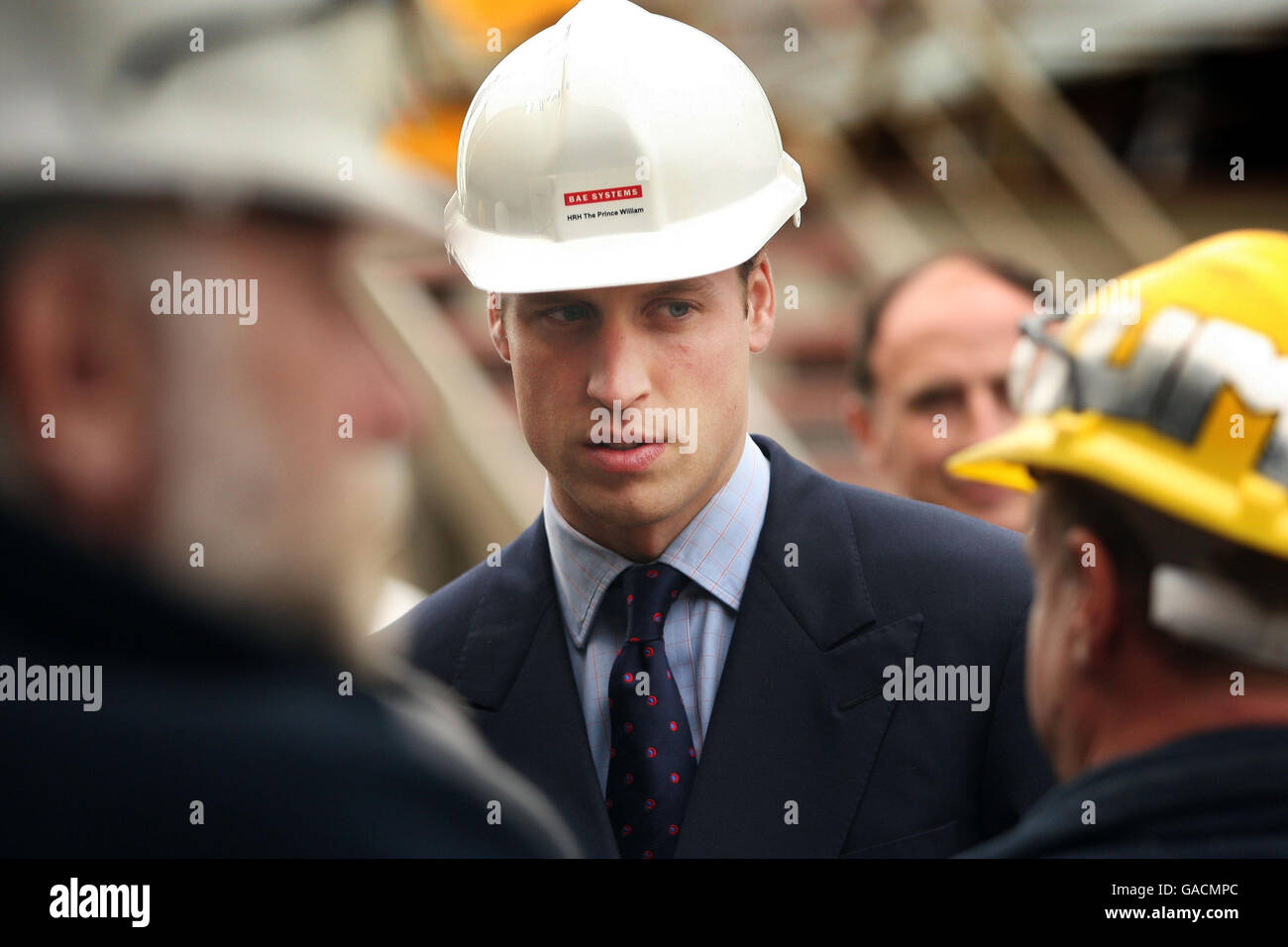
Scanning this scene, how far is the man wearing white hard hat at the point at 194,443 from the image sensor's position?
1.67m

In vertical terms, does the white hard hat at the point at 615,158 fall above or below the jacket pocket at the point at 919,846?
above

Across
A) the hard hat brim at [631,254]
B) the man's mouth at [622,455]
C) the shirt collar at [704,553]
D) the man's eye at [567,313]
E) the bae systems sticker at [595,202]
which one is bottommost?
the shirt collar at [704,553]

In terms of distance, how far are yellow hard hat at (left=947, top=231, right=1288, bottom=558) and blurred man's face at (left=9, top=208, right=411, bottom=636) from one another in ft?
4.09

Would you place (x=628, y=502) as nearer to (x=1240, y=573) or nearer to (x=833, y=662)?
(x=833, y=662)

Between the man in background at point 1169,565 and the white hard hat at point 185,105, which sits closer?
the white hard hat at point 185,105

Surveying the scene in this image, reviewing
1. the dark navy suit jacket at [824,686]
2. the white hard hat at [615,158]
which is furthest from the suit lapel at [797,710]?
the white hard hat at [615,158]

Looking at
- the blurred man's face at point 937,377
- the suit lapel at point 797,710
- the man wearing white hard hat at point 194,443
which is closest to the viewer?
the man wearing white hard hat at point 194,443

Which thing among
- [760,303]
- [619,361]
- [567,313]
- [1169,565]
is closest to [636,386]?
[619,361]

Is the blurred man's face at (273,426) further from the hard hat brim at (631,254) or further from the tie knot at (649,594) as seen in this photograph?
the tie knot at (649,594)

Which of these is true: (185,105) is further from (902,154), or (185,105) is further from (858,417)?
(858,417)

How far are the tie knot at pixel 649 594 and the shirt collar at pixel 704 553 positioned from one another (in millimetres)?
20

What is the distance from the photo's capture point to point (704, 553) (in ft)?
8.41

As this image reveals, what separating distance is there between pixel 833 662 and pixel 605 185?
103cm

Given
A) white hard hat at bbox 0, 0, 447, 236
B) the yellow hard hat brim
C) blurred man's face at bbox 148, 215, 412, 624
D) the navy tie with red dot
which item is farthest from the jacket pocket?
white hard hat at bbox 0, 0, 447, 236
